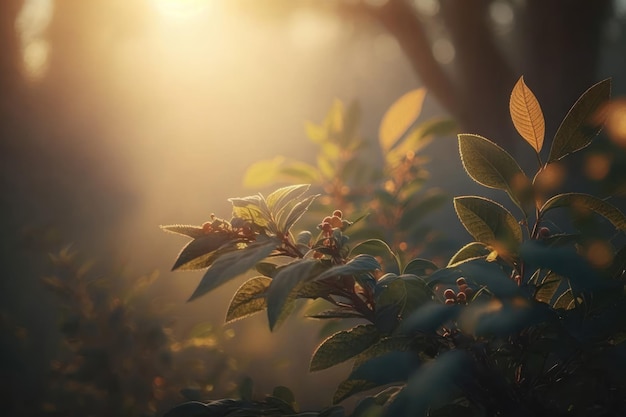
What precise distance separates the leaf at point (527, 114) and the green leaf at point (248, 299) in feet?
1.01

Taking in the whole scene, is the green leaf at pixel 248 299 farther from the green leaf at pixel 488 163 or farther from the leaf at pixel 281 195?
the green leaf at pixel 488 163

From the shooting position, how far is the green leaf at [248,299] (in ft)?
1.95

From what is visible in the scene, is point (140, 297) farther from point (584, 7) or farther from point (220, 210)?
point (584, 7)

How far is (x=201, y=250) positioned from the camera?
562 mm

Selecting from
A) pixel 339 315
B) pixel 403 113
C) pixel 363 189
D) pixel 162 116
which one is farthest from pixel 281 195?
pixel 162 116

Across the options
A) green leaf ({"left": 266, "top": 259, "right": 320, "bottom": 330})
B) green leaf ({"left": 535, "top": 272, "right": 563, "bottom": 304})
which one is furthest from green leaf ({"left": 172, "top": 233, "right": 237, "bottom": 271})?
green leaf ({"left": 535, "top": 272, "right": 563, "bottom": 304})

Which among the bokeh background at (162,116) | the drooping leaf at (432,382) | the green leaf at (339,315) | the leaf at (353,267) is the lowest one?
the drooping leaf at (432,382)

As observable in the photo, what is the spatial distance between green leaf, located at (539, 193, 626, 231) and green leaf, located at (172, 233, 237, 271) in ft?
1.04

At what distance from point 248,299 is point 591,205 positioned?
35 cm

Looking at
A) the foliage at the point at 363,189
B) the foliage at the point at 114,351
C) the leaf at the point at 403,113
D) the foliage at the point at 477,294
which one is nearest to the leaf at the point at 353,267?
the foliage at the point at 477,294

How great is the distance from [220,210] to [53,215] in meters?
0.87

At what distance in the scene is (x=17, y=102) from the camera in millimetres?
2389

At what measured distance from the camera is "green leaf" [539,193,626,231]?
542mm

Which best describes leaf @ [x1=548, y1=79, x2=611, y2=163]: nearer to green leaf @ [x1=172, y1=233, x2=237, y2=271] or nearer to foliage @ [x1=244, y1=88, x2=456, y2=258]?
green leaf @ [x1=172, y1=233, x2=237, y2=271]
